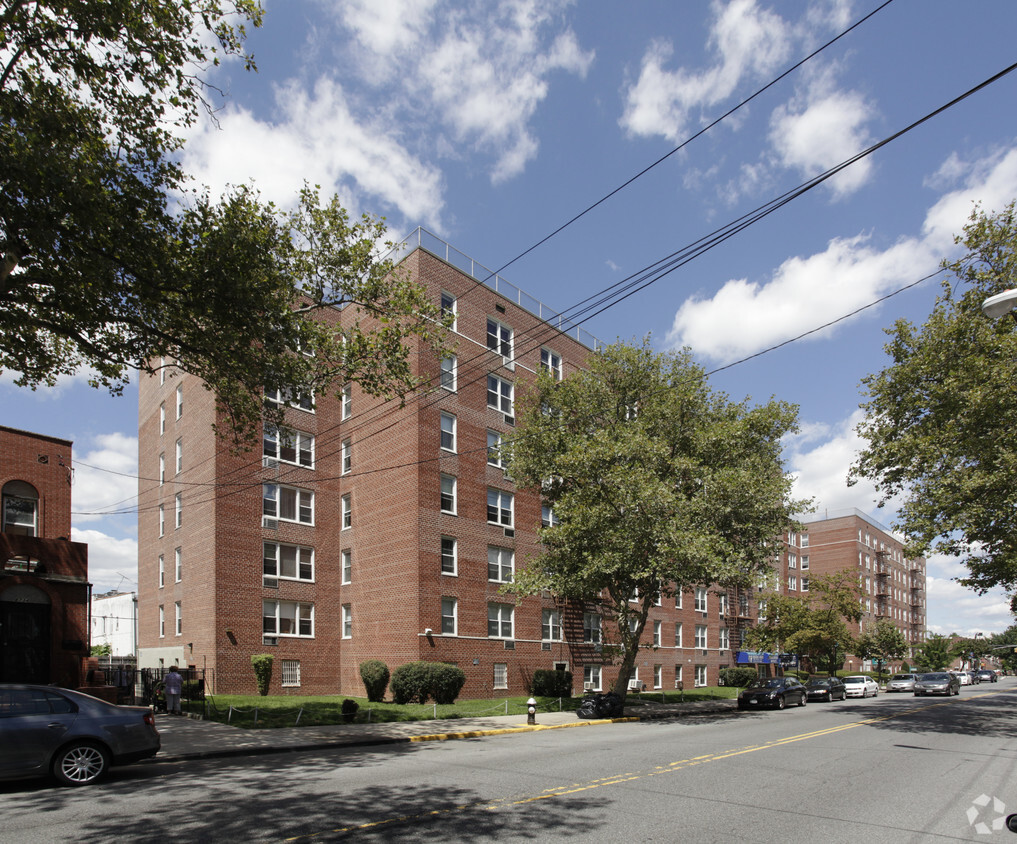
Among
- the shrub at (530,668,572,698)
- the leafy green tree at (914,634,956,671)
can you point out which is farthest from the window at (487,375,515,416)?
the leafy green tree at (914,634,956,671)

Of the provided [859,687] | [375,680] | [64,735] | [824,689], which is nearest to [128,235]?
[64,735]

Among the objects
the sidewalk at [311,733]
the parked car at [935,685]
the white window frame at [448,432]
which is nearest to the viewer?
the sidewalk at [311,733]

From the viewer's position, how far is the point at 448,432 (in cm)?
3105

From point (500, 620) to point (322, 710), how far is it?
37.8 ft

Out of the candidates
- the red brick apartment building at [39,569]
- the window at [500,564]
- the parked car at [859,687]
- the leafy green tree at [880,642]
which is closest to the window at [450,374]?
the window at [500,564]

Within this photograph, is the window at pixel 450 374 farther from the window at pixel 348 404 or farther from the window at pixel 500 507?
the window at pixel 500 507

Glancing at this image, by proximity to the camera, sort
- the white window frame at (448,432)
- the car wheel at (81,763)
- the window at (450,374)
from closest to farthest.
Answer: the car wheel at (81,763) → the white window frame at (448,432) → the window at (450,374)

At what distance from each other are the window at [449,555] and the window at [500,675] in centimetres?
477

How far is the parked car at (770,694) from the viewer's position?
30.6 metres

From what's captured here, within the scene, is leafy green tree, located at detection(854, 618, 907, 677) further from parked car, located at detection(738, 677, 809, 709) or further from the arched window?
the arched window

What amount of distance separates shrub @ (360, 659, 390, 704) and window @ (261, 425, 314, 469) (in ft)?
31.3

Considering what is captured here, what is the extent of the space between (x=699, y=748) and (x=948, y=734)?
857cm

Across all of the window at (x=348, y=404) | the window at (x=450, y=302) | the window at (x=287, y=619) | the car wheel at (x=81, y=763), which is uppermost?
the window at (x=450, y=302)

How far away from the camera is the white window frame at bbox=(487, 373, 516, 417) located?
1321 inches
